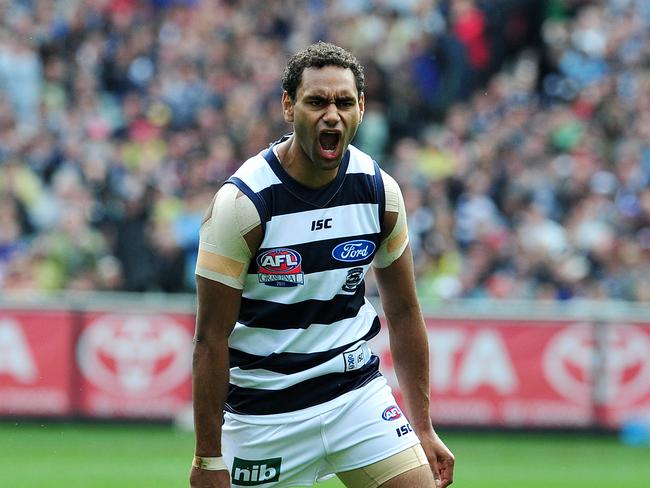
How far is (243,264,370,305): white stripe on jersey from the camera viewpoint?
5.68 m

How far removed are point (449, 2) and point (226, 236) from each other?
1386 centimetres

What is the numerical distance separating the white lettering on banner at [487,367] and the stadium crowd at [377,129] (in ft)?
2.49

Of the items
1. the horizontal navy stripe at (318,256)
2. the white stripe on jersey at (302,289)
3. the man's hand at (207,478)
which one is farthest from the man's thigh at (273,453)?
the horizontal navy stripe at (318,256)

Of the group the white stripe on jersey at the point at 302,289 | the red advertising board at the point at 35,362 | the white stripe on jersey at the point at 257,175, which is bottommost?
the red advertising board at the point at 35,362

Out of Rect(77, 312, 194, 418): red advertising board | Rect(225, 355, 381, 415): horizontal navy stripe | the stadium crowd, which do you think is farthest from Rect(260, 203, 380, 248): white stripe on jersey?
the stadium crowd

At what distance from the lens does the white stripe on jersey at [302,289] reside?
5.68 m

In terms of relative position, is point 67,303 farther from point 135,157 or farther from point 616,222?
point 616,222

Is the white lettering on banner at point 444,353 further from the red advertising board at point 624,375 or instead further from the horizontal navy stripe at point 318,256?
the horizontal navy stripe at point 318,256

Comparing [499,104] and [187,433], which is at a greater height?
[499,104]

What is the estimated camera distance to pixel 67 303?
48.3 feet

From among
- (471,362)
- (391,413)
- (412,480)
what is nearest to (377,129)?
(471,362)

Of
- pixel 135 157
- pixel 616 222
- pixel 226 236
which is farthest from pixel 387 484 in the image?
pixel 135 157

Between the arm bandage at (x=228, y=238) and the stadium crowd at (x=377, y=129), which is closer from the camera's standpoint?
the arm bandage at (x=228, y=238)

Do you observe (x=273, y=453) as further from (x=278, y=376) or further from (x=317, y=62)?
(x=317, y=62)
